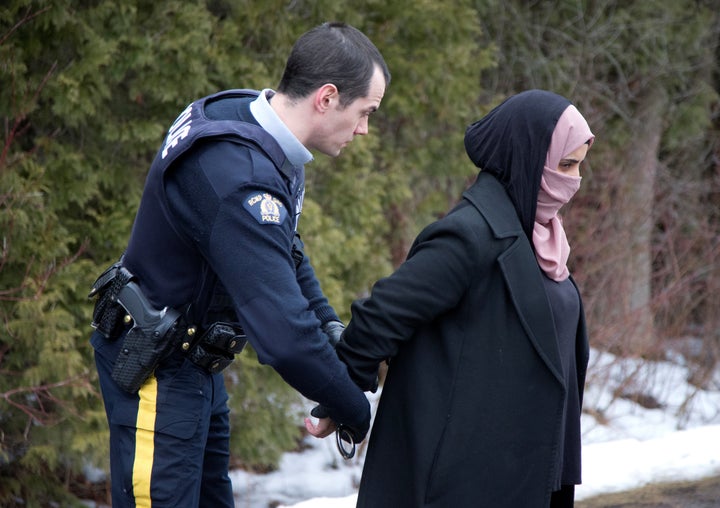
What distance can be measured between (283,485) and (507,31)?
208 inches

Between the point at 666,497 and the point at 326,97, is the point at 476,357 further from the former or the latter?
the point at 666,497

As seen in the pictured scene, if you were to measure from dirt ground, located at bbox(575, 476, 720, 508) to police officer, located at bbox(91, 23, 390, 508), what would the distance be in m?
1.95

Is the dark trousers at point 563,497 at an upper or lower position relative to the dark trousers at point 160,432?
lower

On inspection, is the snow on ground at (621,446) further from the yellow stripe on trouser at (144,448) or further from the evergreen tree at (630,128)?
the yellow stripe on trouser at (144,448)

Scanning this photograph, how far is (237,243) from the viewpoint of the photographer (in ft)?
7.11

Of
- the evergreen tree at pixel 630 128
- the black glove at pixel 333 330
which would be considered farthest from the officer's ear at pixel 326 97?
the evergreen tree at pixel 630 128

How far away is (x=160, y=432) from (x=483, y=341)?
0.94 metres

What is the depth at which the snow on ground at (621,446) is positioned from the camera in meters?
4.24

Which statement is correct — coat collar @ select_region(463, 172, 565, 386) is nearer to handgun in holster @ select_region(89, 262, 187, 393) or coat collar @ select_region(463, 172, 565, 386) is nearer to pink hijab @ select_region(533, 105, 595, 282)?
pink hijab @ select_region(533, 105, 595, 282)

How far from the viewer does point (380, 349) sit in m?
2.37

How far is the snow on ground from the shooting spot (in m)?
4.24

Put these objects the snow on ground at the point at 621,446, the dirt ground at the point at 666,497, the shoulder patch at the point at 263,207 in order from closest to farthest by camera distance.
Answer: the shoulder patch at the point at 263,207, the dirt ground at the point at 666,497, the snow on ground at the point at 621,446

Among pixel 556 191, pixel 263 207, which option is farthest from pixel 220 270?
pixel 556 191

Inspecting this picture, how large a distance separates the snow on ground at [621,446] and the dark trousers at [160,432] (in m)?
1.39
